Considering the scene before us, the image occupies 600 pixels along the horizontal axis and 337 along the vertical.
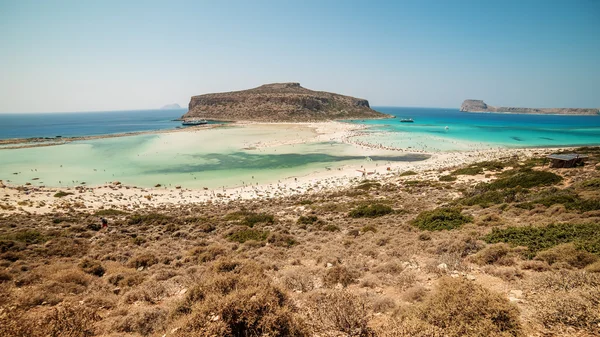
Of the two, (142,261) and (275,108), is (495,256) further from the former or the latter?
(275,108)

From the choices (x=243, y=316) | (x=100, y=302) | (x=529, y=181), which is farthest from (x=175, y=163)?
(x=529, y=181)

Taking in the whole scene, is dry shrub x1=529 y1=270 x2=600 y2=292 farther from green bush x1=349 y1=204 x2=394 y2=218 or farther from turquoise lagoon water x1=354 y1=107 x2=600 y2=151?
turquoise lagoon water x1=354 y1=107 x2=600 y2=151

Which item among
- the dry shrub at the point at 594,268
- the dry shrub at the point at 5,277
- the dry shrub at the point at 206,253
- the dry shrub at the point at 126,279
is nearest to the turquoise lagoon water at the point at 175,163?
the dry shrub at the point at 206,253

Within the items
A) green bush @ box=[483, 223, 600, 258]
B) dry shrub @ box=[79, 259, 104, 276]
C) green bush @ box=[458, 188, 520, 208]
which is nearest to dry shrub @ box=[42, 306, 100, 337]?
dry shrub @ box=[79, 259, 104, 276]

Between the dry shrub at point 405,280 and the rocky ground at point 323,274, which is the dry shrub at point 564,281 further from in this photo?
the dry shrub at point 405,280

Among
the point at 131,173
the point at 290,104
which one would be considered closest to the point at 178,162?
the point at 131,173

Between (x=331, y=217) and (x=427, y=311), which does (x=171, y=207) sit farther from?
Result: (x=427, y=311)

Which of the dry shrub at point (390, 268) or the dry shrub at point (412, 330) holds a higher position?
the dry shrub at point (412, 330)
